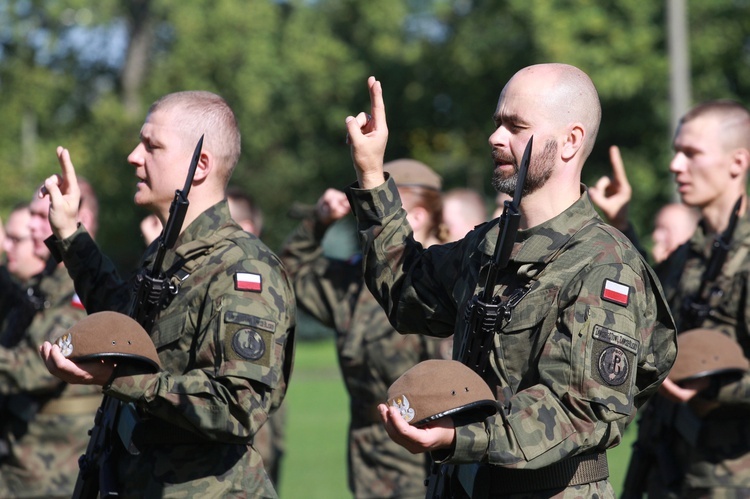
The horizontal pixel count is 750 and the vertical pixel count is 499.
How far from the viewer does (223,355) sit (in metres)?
4.25

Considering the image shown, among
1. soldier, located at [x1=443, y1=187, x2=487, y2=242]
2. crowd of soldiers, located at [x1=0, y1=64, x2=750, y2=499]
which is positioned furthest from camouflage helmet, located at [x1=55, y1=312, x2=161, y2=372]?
soldier, located at [x1=443, y1=187, x2=487, y2=242]

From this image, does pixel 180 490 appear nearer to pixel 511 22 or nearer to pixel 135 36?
pixel 511 22

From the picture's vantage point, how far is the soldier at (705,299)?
5.73m

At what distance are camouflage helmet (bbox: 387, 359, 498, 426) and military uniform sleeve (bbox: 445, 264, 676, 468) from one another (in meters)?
0.07

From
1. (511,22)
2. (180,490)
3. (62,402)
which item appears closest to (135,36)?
(511,22)

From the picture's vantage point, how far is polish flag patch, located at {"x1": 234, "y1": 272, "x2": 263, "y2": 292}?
4.41 m

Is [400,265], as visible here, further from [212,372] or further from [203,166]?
[203,166]

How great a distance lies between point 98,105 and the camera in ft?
129

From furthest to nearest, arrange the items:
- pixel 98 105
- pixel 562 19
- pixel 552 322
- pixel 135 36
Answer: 1. pixel 135 36
2. pixel 98 105
3. pixel 562 19
4. pixel 552 322

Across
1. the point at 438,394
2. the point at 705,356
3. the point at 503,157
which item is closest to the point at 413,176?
the point at 705,356

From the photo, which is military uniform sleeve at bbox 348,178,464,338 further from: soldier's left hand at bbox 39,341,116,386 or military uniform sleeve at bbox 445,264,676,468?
soldier's left hand at bbox 39,341,116,386

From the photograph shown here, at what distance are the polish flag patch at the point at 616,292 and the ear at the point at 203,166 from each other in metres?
1.82

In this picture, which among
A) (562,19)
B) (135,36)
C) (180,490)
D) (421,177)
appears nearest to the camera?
(180,490)

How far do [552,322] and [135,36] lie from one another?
41495 mm
